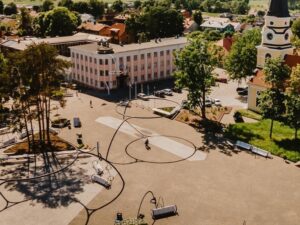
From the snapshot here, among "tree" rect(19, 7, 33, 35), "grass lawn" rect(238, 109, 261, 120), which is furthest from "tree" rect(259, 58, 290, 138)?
"tree" rect(19, 7, 33, 35)

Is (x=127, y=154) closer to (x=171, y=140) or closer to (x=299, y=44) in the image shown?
(x=171, y=140)

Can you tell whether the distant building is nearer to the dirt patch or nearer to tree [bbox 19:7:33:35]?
A: tree [bbox 19:7:33:35]

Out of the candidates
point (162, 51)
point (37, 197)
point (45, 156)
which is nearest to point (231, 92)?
point (162, 51)

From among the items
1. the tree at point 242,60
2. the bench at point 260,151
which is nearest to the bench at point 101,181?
the bench at point 260,151

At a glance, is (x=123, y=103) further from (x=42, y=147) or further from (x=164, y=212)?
(x=164, y=212)

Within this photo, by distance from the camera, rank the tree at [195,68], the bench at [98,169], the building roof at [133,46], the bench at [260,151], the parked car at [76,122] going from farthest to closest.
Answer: the building roof at [133,46] < the parked car at [76,122] < the tree at [195,68] < the bench at [260,151] < the bench at [98,169]

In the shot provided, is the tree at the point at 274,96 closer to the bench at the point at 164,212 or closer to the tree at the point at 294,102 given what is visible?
the tree at the point at 294,102
